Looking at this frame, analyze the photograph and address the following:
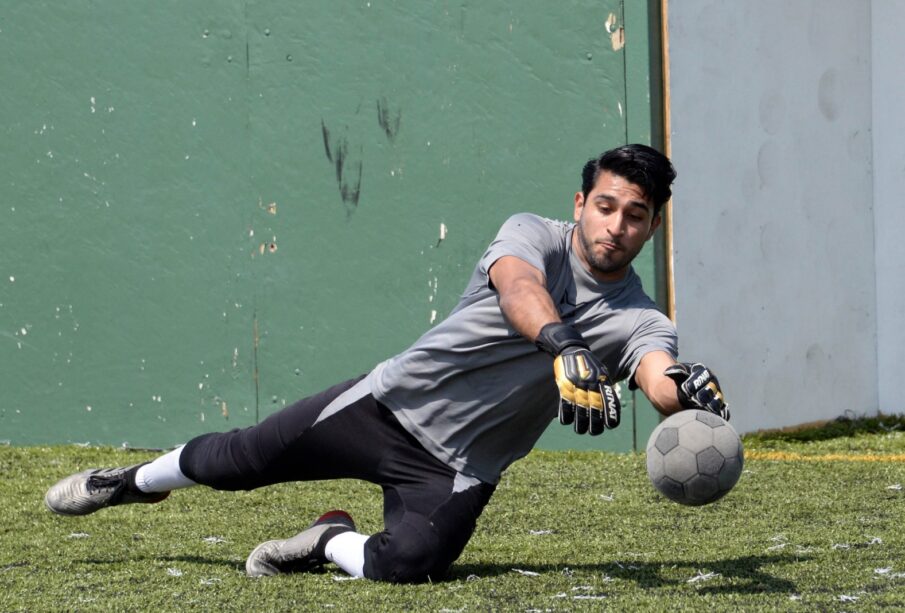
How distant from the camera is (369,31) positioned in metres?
8.95

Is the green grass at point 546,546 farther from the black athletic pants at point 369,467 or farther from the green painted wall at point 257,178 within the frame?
the green painted wall at point 257,178

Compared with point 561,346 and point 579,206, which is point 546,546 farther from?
point 561,346

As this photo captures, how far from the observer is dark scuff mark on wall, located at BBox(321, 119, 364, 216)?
8992 mm

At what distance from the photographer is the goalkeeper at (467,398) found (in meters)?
4.82

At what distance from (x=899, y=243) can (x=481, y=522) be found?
4719 millimetres

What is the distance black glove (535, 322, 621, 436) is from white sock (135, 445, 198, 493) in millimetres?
1901

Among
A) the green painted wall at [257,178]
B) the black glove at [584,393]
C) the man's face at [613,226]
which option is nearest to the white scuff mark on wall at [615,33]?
the green painted wall at [257,178]

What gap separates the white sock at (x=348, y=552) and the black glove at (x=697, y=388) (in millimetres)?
1372

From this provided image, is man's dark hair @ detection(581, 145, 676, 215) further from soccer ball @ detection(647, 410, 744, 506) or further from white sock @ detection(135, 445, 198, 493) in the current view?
white sock @ detection(135, 445, 198, 493)

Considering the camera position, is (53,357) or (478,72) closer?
(478,72)

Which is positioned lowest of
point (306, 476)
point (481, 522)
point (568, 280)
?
point (481, 522)

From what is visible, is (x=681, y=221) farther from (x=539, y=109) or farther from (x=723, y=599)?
(x=723, y=599)

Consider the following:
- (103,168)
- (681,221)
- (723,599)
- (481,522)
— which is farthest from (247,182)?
(723,599)

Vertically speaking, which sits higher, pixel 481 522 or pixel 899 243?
pixel 899 243
